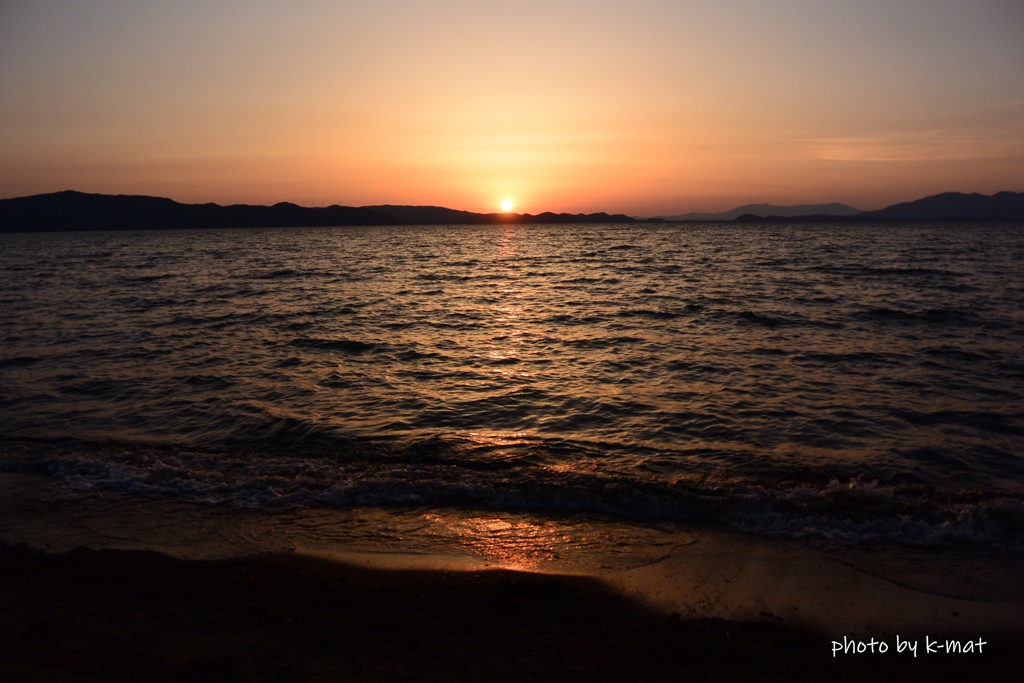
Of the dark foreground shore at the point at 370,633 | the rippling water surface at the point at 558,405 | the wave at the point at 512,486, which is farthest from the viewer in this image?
the rippling water surface at the point at 558,405

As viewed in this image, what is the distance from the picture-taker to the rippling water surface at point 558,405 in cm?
963

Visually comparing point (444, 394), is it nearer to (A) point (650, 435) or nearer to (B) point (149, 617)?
Answer: (A) point (650, 435)

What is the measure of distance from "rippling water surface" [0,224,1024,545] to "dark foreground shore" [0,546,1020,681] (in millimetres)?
2506

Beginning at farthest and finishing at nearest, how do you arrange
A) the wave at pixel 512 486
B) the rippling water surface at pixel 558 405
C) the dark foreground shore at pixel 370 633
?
1. the rippling water surface at pixel 558 405
2. the wave at pixel 512 486
3. the dark foreground shore at pixel 370 633

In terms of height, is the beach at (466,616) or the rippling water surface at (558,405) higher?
the rippling water surface at (558,405)

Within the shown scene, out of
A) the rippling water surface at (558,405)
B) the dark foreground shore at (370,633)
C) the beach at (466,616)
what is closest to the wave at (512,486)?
the rippling water surface at (558,405)

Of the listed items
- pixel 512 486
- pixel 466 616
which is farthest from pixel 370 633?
pixel 512 486

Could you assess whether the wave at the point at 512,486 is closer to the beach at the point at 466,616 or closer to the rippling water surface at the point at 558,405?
the rippling water surface at the point at 558,405

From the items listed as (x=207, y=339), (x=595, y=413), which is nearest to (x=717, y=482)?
(x=595, y=413)

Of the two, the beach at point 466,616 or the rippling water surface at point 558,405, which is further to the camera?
the rippling water surface at point 558,405

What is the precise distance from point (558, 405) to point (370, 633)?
9093 millimetres

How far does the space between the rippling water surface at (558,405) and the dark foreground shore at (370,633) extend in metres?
2.51

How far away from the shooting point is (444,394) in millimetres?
15539

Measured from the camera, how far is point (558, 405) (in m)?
14.6
